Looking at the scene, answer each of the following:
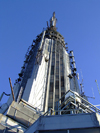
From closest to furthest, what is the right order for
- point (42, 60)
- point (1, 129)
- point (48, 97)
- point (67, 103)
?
point (1, 129), point (67, 103), point (48, 97), point (42, 60)

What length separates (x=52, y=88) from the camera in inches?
1065

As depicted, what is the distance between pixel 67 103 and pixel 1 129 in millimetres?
6029

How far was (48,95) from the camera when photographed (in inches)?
997

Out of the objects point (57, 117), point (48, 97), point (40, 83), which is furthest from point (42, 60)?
point (57, 117)

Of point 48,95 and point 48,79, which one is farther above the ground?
point 48,79

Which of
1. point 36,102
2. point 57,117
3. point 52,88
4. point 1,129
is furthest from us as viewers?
point 52,88

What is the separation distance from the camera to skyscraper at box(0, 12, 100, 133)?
12225 millimetres

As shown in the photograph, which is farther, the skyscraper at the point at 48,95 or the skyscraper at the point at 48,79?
the skyscraper at the point at 48,79

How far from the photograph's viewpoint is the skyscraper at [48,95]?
1223 cm

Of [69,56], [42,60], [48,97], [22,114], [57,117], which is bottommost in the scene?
[57,117]

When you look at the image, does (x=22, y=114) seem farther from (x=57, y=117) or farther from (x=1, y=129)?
(x=57, y=117)

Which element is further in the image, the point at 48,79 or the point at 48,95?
the point at 48,79

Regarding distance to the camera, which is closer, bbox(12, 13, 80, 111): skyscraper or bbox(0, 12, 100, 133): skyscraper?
bbox(0, 12, 100, 133): skyscraper

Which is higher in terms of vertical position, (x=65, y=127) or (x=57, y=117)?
(x=57, y=117)
